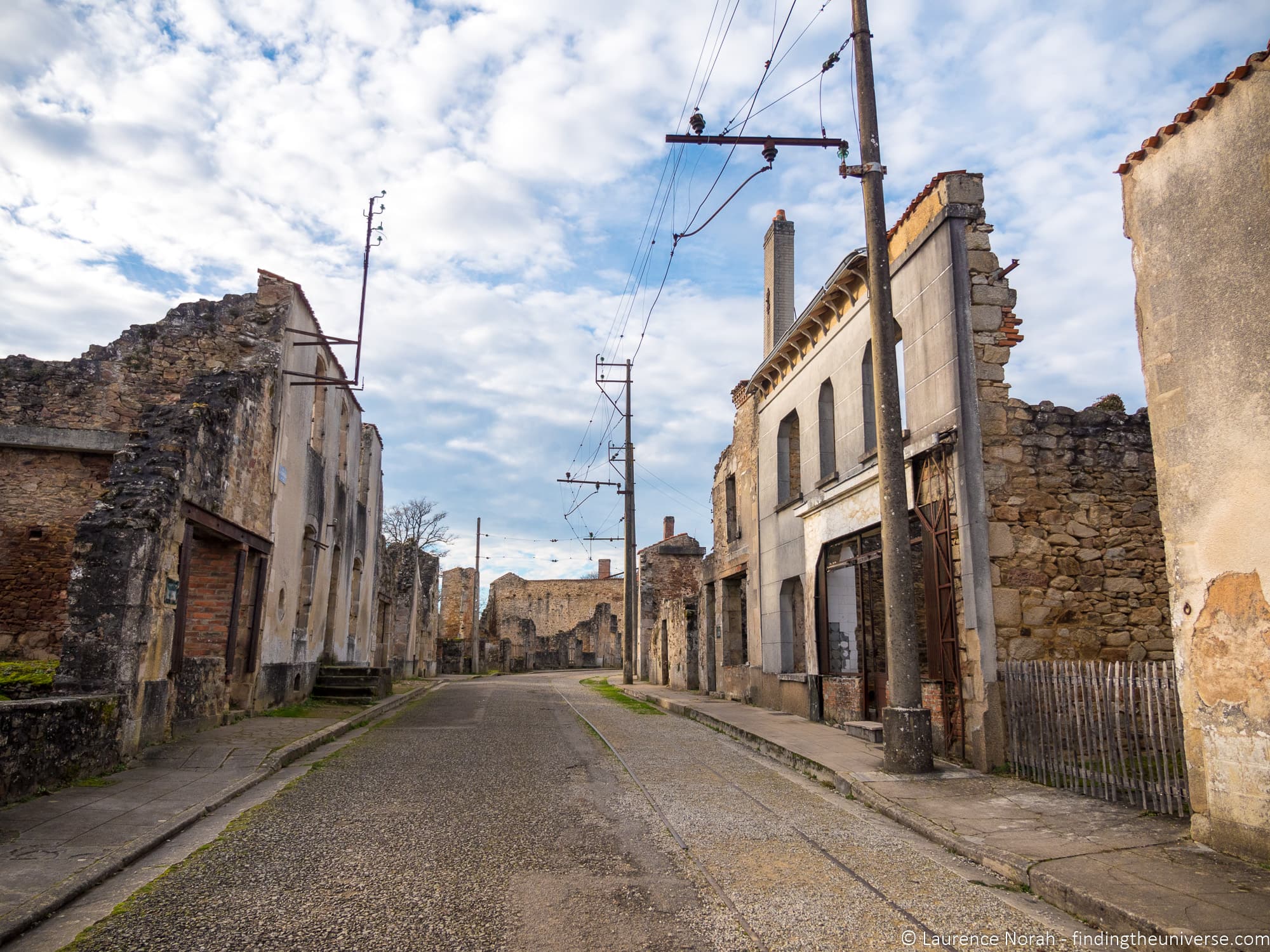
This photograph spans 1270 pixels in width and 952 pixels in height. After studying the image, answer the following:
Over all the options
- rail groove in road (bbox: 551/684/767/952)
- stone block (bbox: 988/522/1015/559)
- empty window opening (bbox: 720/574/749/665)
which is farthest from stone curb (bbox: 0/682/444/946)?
empty window opening (bbox: 720/574/749/665)

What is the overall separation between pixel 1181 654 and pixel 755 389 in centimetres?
1345

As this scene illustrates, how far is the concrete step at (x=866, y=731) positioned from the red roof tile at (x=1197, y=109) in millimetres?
7094

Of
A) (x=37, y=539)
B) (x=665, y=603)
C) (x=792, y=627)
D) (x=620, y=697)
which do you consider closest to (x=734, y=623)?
(x=620, y=697)

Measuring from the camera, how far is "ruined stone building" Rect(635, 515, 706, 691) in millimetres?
24062

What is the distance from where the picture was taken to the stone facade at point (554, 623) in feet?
170

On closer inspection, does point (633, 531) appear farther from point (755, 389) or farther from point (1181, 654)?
point (1181, 654)

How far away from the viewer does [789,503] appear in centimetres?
1658

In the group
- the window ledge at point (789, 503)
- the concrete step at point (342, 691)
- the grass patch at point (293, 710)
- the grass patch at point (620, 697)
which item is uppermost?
the window ledge at point (789, 503)

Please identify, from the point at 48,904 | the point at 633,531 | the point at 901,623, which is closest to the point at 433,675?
the point at 633,531

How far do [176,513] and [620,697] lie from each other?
45.7 feet

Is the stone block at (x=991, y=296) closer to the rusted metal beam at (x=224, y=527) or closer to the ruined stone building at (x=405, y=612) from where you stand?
the rusted metal beam at (x=224, y=527)

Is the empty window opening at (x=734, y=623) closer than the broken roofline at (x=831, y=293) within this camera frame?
No

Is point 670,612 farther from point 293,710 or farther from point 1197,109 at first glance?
point 1197,109

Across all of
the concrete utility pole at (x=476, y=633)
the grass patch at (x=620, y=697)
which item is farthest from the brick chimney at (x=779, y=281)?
the concrete utility pole at (x=476, y=633)
